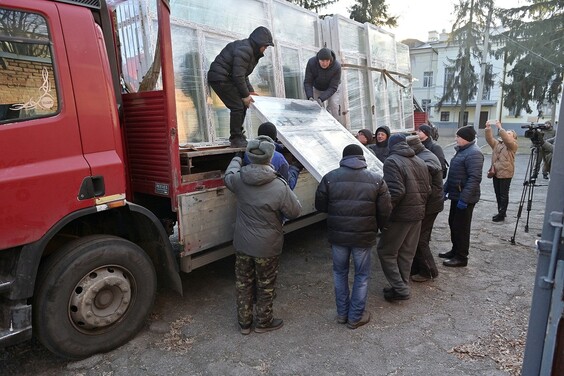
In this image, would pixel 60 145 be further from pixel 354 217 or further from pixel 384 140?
pixel 384 140

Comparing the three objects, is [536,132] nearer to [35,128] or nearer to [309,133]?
[309,133]

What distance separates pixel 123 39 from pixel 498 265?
5131 millimetres

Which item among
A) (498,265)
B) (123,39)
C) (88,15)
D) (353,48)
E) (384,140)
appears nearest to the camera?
(88,15)

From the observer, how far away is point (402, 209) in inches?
148

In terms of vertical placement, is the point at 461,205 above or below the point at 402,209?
below

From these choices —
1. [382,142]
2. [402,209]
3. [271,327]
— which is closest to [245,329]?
[271,327]

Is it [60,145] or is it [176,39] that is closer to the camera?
[60,145]

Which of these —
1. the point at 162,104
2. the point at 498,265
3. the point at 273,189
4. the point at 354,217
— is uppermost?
the point at 162,104

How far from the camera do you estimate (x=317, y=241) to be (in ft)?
19.4

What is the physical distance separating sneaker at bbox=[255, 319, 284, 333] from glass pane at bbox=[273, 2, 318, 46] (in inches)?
150

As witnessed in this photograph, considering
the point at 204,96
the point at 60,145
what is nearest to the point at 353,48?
the point at 204,96

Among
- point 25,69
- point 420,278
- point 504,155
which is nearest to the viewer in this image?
point 25,69

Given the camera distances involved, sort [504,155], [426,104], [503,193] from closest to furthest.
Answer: [504,155] < [503,193] < [426,104]

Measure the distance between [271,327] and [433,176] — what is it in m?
2.32
